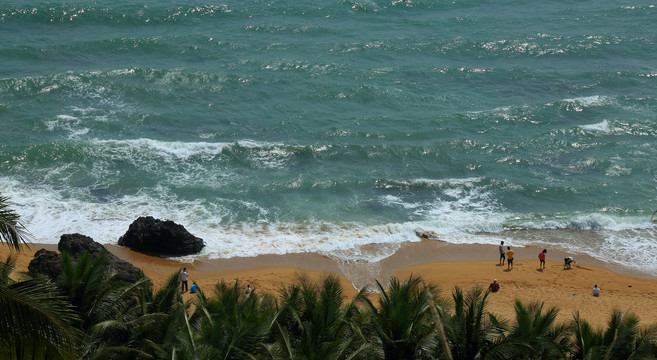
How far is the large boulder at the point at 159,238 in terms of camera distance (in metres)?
25.9

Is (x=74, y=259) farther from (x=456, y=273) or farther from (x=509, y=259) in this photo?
(x=509, y=259)

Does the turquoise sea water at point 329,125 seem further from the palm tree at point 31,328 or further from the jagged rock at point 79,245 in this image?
the palm tree at point 31,328

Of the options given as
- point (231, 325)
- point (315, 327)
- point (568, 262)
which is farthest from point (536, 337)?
point (568, 262)

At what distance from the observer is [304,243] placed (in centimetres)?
2805

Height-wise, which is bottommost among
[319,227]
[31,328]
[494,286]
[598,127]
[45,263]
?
[494,286]

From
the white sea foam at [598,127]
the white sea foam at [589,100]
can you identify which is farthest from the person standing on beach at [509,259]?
the white sea foam at [589,100]

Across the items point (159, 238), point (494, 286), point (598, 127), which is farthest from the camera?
point (598, 127)

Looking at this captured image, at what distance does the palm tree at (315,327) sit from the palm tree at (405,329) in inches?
21.3

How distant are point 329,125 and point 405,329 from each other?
83.1 feet

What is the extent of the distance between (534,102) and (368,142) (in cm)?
1152

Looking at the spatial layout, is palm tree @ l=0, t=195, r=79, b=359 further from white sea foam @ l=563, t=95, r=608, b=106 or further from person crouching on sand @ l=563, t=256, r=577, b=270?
white sea foam @ l=563, t=95, r=608, b=106

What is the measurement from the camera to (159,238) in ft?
85.3

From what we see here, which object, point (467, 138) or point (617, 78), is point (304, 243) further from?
point (617, 78)

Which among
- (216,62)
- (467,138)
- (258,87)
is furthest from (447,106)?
(216,62)
